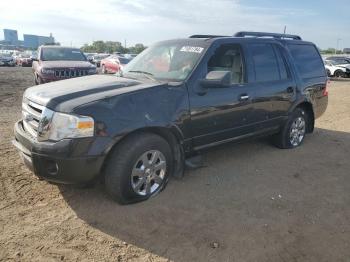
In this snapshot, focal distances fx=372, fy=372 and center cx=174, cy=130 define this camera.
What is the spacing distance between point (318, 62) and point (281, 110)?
1.73m

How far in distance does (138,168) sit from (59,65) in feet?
26.6

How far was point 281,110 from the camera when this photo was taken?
6031 millimetres

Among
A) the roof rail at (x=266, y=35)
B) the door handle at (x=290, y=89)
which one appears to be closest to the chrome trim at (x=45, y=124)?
the roof rail at (x=266, y=35)

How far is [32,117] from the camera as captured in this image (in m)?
4.06

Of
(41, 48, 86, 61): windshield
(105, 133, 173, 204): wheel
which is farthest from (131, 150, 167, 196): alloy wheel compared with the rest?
(41, 48, 86, 61): windshield

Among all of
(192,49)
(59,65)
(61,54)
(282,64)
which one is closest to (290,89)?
(282,64)

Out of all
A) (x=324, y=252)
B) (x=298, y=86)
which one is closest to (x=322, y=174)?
(x=298, y=86)

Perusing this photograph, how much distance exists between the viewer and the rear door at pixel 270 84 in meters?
5.44

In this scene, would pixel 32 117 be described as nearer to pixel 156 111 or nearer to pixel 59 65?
pixel 156 111

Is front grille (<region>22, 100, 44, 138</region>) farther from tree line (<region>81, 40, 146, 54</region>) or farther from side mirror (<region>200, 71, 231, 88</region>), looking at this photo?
tree line (<region>81, 40, 146, 54</region>)

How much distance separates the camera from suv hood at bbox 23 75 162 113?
3.76 metres

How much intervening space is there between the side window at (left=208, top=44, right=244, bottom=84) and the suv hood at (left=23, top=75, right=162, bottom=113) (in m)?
1.02

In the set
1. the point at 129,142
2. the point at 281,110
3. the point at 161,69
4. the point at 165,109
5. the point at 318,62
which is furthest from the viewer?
the point at 318,62

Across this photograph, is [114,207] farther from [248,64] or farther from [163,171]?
[248,64]
